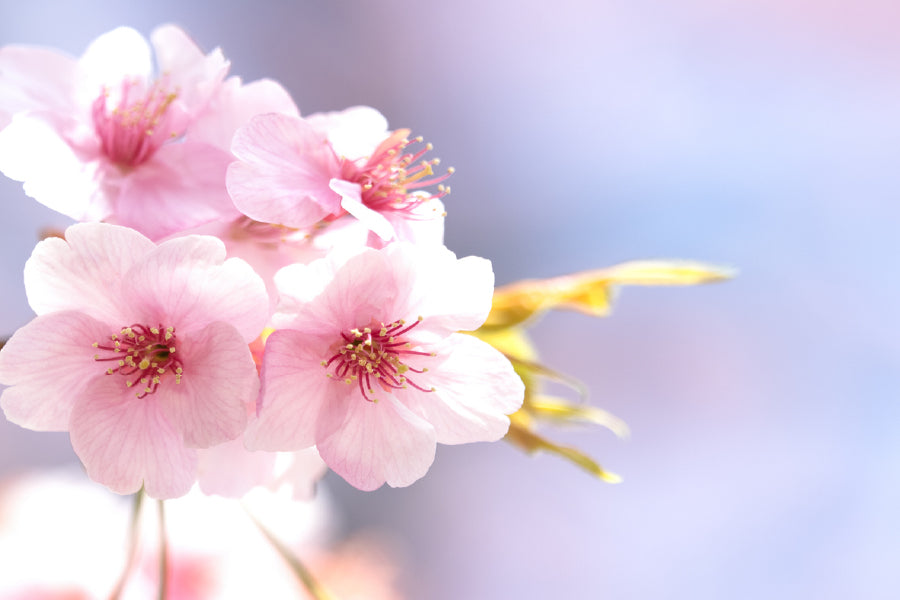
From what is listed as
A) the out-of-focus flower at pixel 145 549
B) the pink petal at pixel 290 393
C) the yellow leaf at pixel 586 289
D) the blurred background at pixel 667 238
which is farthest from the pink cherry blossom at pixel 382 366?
the blurred background at pixel 667 238

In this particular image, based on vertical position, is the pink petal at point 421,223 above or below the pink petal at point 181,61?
below

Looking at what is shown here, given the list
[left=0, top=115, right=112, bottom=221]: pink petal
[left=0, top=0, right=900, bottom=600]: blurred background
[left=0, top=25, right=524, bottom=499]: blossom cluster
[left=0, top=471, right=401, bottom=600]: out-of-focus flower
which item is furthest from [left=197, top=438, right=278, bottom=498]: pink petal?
[left=0, top=0, right=900, bottom=600]: blurred background

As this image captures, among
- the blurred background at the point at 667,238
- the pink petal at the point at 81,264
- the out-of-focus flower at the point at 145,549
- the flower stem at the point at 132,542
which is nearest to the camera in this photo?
the pink petal at the point at 81,264

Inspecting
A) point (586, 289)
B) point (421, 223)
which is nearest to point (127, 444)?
point (421, 223)

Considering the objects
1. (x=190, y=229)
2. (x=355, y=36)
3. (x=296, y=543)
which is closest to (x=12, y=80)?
(x=190, y=229)

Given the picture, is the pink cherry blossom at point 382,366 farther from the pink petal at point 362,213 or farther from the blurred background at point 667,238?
the blurred background at point 667,238

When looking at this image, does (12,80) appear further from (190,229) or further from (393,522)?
(393,522)
